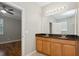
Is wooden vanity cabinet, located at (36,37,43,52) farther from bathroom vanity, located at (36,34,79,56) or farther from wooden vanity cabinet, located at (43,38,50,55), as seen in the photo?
wooden vanity cabinet, located at (43,38,50,55)

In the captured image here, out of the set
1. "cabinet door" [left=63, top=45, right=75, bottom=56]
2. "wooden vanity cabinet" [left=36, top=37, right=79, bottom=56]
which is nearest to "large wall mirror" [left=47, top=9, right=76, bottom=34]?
"wooden vanity cabinet" [left=36, top=37, right=79, bottom=56]

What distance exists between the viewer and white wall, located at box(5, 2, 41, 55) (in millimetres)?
2410

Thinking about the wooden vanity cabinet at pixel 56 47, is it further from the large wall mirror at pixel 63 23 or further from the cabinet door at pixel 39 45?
the large wall mirror at pixel 63 23

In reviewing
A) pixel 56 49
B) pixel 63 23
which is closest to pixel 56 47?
pixel 56 49

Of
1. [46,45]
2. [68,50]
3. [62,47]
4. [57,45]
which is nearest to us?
[68,50]

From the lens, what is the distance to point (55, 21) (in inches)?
99.3

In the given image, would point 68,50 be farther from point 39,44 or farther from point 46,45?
point 39,44

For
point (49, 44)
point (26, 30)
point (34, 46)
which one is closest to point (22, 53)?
point (34, 46)

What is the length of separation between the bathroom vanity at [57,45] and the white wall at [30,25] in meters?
0.18

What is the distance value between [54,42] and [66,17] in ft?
2.64

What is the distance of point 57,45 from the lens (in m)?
2.68

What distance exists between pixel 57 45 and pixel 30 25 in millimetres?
957

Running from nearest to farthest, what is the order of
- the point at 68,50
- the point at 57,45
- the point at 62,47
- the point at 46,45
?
the point at 68,50
the point at 62,47
the point at 57,45
the point at 46,45

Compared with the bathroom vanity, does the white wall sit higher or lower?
higher
